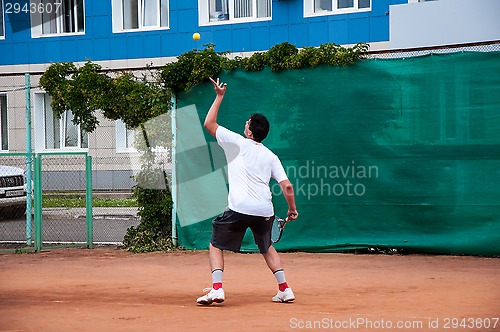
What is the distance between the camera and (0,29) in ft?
74.1

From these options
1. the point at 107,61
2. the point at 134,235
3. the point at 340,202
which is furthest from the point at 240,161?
the point at 107,61

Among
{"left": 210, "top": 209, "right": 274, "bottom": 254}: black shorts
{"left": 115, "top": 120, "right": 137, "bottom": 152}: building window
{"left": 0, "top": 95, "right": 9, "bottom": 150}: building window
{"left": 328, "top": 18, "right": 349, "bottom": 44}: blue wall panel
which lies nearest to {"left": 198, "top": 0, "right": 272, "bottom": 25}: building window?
{"left": 328, "top": 18, "right": 349, "bottom": 44}: blue wall panel

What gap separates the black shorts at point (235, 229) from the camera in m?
7.31

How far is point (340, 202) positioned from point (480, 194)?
5.61 ft

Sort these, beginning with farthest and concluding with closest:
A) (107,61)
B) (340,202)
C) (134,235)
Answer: (107,61) → (134,235) → (340,202)

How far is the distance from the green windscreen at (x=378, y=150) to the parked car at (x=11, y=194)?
13.6 feet

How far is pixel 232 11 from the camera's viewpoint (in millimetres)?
20297

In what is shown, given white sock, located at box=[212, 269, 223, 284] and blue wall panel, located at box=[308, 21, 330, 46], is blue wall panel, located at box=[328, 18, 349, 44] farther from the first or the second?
white sock, located at box=[212, 269, 223, 284]

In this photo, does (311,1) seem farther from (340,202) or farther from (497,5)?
(340,202)

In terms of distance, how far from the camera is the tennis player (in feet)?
Answer: 23.8

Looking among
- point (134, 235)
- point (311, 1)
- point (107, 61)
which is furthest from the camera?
point (107, 61)

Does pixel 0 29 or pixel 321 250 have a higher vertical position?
pixel 0 29

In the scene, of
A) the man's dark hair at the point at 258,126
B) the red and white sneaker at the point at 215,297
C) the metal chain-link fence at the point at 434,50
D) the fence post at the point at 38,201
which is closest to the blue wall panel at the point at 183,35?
the metal chain-link fence at the point at 434,50

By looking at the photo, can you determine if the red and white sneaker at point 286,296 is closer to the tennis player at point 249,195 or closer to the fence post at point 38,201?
the tennis player at point 249,195
